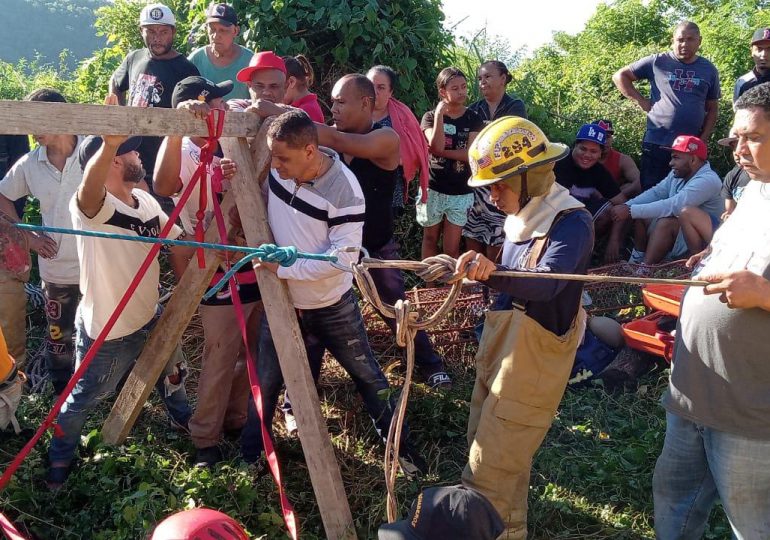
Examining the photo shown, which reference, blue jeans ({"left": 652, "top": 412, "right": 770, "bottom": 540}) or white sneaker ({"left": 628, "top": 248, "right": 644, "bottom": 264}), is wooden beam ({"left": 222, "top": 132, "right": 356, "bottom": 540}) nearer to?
blue jeans ({"left": 652, "top": 412, "right": 770, "bottom": 540})

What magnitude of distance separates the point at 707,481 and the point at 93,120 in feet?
9.46

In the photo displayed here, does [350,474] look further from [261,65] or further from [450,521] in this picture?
[261,65]

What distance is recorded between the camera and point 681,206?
261 inches

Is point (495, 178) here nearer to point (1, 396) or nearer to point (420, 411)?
point (420, 411)

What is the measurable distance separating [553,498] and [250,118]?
8.41 ft

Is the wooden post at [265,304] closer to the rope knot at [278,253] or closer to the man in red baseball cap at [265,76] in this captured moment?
the rope knot at [278,253]

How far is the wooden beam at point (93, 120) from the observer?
2508 mm

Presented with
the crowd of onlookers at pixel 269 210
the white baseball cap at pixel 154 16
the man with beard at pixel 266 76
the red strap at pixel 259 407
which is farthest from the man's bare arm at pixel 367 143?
the white baseball cap at pixel 154 16

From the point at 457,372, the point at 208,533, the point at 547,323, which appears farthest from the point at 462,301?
the point at 208,533

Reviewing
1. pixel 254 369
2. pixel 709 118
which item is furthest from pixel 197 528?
pixel 709 118

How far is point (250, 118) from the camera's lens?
3451 millimetres

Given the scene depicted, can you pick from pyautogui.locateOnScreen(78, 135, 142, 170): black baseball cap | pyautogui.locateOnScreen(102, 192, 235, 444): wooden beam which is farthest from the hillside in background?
pyautogui.locateOnScreen(102, 192, 235, 444): wooden beam

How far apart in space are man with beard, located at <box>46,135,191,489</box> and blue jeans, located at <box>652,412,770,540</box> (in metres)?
2.68

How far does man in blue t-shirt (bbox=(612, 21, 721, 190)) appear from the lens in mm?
7340
